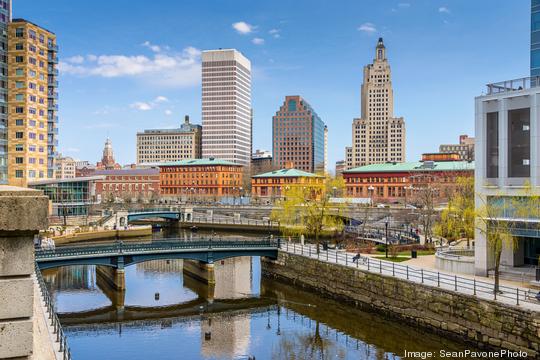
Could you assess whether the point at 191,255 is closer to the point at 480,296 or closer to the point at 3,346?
the point at 480,296

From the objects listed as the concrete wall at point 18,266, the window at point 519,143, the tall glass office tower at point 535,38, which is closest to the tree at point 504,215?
the window at point 519,143

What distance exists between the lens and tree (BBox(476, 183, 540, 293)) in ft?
114

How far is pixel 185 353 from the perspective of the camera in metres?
32.4

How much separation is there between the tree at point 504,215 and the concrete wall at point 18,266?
Result: 3233cm

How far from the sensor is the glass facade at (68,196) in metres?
92.3

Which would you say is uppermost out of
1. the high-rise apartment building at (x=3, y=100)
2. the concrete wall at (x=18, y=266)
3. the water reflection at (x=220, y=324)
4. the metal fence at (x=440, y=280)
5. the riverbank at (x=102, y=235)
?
the high-rise apartment building at (x=3, y=100)

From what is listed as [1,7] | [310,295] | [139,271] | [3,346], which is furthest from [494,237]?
[1,7]

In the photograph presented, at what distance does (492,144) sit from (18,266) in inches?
1521

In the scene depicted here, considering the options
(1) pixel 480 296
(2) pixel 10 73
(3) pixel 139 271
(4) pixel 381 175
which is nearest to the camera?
(1) pixel 480 296

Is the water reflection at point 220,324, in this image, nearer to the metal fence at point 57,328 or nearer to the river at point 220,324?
the river at point 220,324

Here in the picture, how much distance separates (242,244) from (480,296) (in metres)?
27.5

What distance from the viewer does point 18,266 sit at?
560 centimetres

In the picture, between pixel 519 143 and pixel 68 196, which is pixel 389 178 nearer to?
pixel 68 196

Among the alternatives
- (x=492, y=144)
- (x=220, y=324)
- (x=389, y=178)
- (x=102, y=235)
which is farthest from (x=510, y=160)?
(x=389, y=178)
